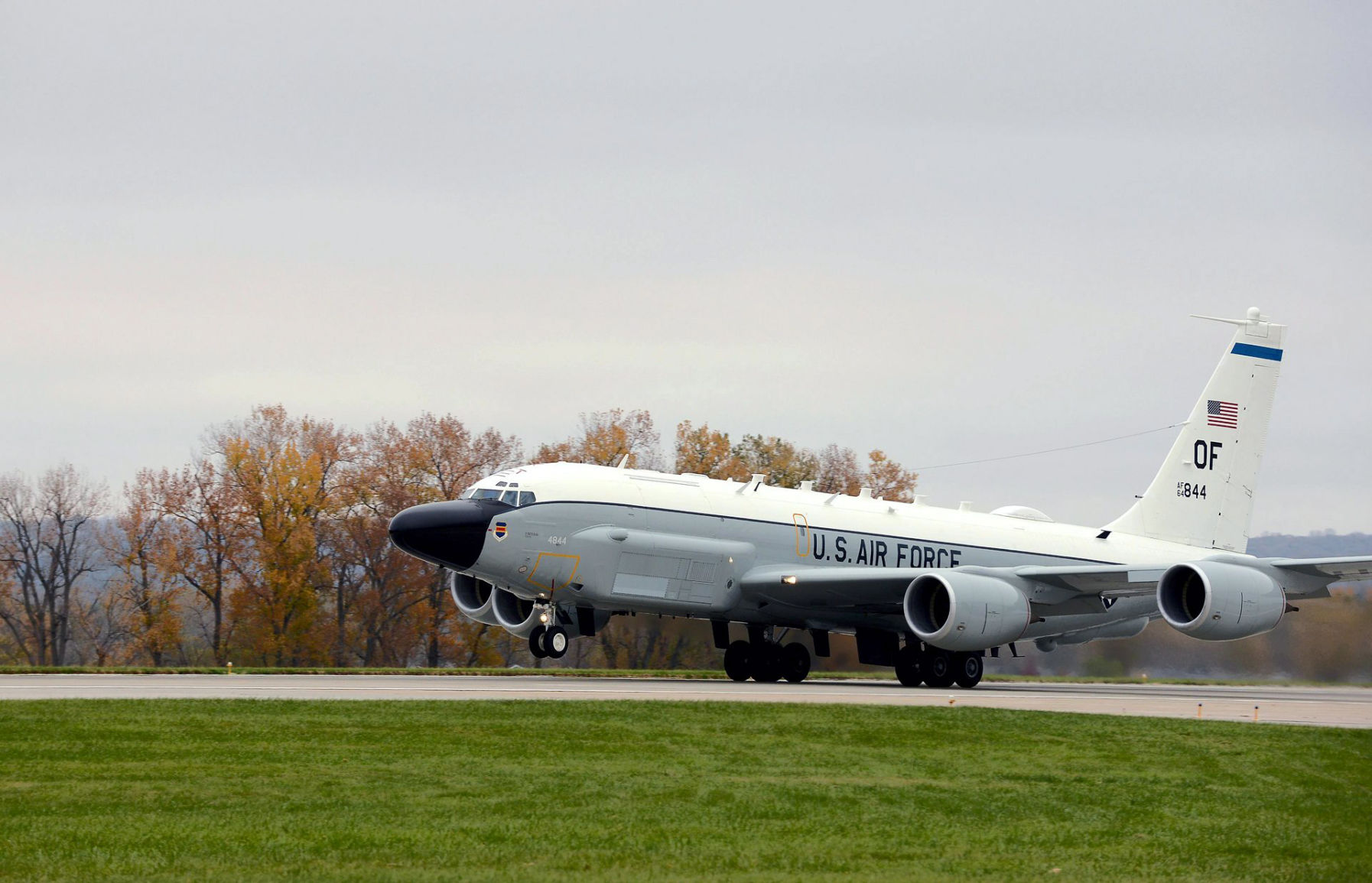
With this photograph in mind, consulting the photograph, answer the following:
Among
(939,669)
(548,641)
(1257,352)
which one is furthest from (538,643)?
(1257,352)

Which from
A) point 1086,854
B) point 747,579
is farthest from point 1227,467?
point 1086,854

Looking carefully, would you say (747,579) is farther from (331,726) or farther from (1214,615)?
(331,726)

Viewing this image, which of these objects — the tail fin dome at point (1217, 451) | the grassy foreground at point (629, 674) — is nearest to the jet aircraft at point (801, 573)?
the grassy foreground at point (629, 674)

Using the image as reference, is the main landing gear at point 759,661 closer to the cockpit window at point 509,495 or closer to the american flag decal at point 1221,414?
the cockpit window at point 509,495

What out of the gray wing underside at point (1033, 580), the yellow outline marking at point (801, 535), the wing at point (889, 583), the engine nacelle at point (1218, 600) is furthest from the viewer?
the yellow outline marking at point (801, 535)

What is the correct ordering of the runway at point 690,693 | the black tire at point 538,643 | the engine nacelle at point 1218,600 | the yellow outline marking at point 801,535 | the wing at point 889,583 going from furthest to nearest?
the yellow outline marking at point 801,535 < the wing at point 889,583 < the black tire at point 538,643 < the engine nacelle at point 1218,600 < the runway at point 690,693

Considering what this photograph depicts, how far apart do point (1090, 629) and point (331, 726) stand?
82.5 feet

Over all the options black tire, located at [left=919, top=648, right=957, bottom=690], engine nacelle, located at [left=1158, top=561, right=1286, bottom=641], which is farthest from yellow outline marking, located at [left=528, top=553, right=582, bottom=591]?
engine nacelle, located at [left=1158, top=561, right=1286, bottom=641]

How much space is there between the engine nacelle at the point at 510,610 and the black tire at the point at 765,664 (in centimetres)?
533

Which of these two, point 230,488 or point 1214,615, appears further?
point 230,488

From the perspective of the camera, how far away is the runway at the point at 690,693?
24.8m

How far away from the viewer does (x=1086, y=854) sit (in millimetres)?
11820

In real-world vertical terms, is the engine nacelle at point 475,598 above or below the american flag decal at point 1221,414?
below

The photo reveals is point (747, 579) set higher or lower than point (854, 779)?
higher
